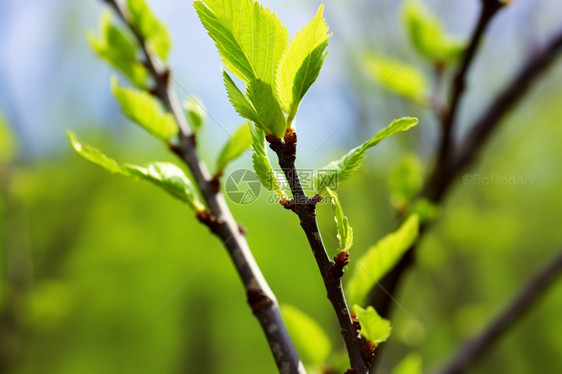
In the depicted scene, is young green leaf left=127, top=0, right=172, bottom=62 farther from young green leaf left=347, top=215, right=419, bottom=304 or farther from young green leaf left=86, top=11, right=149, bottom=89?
young green leaf left=347, top=215, right=419, bottom=304

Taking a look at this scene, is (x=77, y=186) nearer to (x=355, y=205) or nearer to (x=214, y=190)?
(x=355, y=205)

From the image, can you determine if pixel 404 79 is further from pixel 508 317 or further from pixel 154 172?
pixel 154 172

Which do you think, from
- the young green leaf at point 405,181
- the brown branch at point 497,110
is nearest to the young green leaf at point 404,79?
the brown branch at point 497,110

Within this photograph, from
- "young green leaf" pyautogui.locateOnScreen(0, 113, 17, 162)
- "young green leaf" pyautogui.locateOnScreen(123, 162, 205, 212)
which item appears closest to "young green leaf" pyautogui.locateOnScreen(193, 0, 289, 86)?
"young green leaf" pyautogui.locateOnScreen(123, 162, 205, 212)

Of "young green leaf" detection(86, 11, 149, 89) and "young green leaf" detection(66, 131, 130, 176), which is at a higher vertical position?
"young green leaf" detection(86, 11, 149, 89)

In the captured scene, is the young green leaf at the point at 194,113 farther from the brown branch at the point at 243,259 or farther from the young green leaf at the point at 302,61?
the young green leaf at the point at 302,61

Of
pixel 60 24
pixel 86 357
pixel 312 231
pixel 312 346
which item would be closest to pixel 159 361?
pixel 86 357
